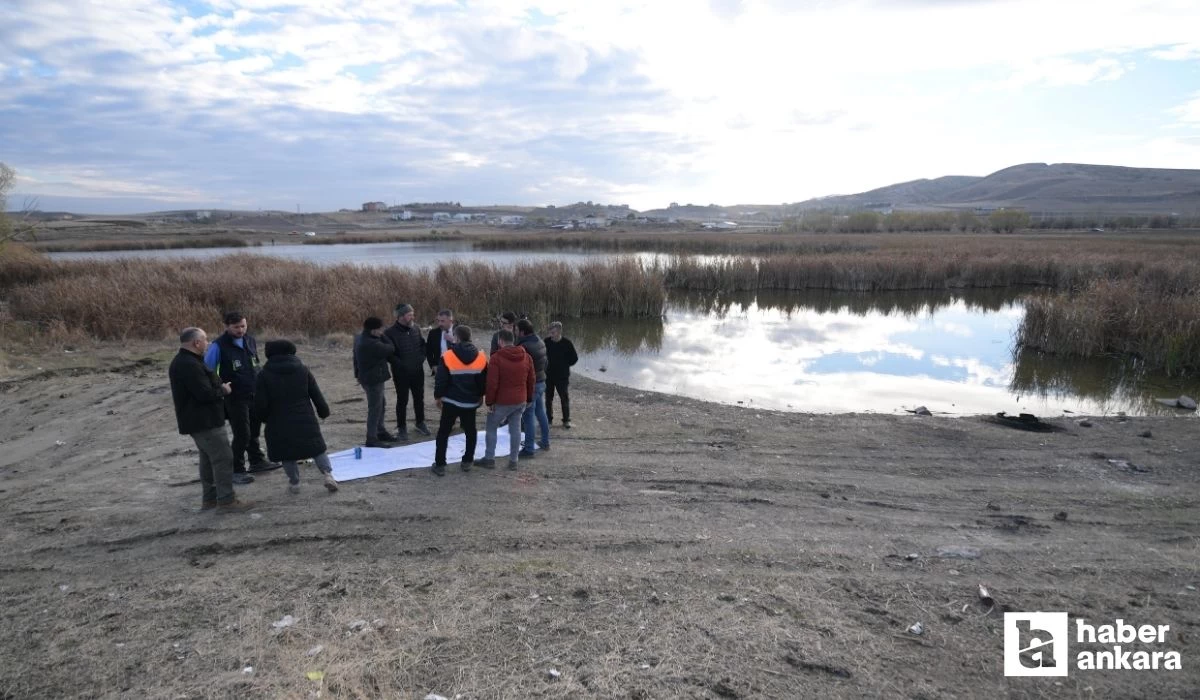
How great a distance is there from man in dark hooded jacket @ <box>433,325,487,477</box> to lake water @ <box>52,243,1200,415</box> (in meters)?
6.22

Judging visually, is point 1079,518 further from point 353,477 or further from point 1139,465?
point 353,477

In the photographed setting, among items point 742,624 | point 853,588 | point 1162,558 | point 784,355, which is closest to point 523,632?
point 742,624

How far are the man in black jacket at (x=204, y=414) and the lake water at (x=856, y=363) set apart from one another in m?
8.18

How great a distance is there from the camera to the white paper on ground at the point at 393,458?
21.2 ft

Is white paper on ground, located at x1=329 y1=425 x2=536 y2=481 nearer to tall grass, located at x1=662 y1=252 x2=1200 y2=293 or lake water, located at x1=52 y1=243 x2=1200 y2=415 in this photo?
lake water, located at x1=52 y1=243 x2=1200 y2=415

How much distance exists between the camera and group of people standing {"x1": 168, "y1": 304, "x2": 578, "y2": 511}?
17.4 feet

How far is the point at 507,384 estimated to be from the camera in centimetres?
640

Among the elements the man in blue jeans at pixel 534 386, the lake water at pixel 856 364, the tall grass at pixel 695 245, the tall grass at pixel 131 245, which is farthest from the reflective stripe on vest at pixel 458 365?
the tall grass at pixel 131 245

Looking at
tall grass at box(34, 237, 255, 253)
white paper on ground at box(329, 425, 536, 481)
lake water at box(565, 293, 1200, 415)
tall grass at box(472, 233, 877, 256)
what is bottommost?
lake water at box(565, 293, 1200, 415)

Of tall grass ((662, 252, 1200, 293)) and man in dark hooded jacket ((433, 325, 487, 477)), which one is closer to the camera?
man in dark hooded jacket ((433, 325, 487, 477))

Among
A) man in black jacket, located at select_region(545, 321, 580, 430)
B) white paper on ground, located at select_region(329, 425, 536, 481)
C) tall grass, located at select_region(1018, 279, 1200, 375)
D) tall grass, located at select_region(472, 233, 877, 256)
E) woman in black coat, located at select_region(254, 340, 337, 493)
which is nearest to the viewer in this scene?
woman in black coat, located at select_region(254, 340, 337, 493)

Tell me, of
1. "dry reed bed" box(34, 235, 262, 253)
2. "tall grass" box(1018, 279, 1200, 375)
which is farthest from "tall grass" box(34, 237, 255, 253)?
"tall grass" box(1018, 279, 1200, 375)

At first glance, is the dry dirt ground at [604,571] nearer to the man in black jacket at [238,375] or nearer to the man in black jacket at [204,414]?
the man in black jacket at [204,414]
